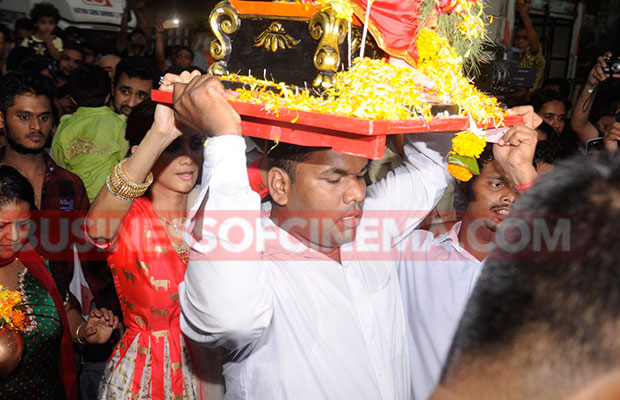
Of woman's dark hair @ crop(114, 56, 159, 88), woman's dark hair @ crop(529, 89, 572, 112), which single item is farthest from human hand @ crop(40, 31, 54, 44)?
woman's dark hair @ crop(529, 89, 572, 112)

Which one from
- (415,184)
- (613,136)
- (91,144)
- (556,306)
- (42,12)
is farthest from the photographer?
(42,12)

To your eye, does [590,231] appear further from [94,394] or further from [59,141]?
[59,141]

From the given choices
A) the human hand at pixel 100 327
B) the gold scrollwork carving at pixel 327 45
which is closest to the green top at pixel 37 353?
the human hand at pixel 100 327

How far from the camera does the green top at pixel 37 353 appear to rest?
99.1 inches

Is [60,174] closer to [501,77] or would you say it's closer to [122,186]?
[122,186]

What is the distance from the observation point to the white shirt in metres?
1.59

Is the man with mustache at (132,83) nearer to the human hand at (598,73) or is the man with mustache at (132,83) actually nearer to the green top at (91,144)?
the green top at (91,144)

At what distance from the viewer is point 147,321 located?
272cm

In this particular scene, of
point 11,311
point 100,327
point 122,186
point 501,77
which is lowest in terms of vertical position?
point 100,327

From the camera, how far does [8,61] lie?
7.11 m

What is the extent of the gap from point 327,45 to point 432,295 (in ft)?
4.12

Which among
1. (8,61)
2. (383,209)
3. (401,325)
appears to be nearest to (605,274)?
(401,325)

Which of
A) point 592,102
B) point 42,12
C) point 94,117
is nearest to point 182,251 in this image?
point 94,117

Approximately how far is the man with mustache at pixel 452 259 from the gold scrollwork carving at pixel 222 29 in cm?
116
